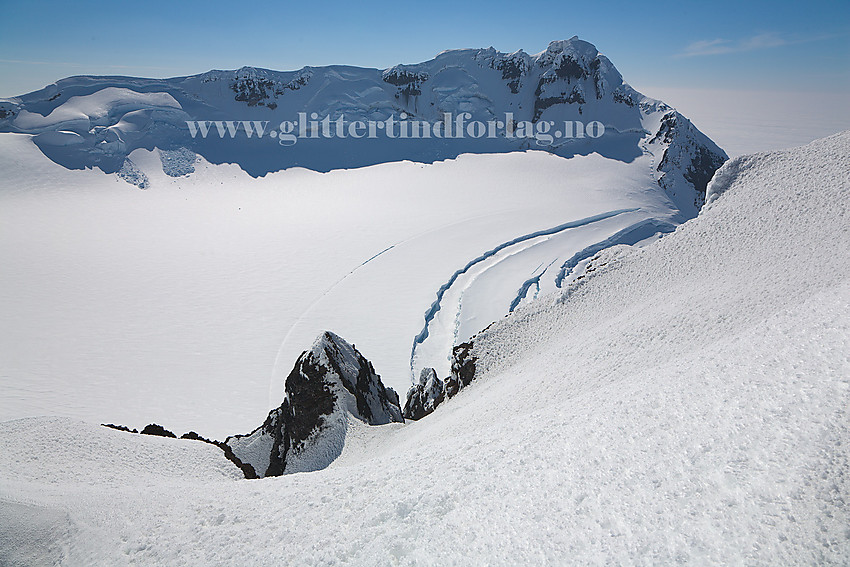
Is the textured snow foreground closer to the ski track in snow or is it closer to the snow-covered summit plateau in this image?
the snow-covered summit plateau

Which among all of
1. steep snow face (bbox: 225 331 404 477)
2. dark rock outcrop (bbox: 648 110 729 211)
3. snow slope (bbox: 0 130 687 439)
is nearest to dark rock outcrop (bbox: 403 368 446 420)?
steep snow face (bbox: 225 331 404 477)

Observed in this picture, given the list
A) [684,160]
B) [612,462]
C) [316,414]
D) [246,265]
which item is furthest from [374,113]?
[612,462]

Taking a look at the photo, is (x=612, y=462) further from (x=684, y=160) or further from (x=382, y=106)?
(x=382, y=106)

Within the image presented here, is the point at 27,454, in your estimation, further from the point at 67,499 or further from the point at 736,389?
the point at 736,389

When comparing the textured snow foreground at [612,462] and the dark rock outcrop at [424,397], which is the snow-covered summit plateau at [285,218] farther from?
the textured snow foreground at [612,462]

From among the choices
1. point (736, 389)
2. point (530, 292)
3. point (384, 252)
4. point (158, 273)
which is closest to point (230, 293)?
point (158, 273)

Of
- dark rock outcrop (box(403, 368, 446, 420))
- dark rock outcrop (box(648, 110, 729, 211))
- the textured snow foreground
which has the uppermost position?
dark rock outcrop (box(648, 110, 729, 211))
